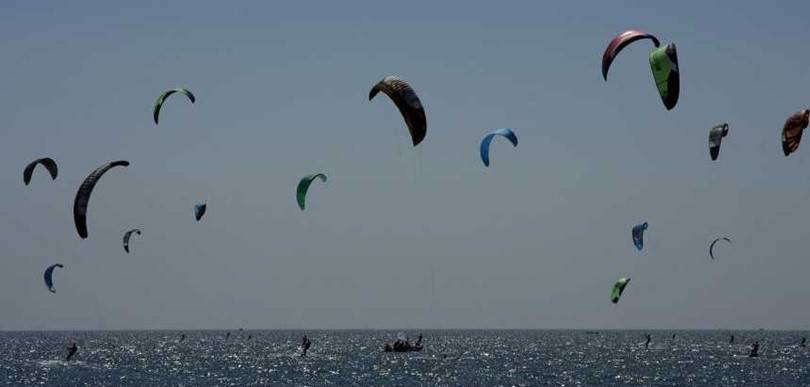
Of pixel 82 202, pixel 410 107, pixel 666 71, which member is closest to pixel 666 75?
pixel 666 71

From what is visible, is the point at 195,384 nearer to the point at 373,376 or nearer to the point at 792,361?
the point at 373,376

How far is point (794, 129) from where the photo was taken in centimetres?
3077

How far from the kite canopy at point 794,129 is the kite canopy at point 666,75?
6.59 meters

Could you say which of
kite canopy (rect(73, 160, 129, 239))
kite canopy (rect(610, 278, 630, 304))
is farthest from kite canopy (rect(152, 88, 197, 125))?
kite canopy (rect(610, 278, 630, 304))

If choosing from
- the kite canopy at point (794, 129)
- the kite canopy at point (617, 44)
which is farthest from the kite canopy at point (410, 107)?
the kite canopy at point (794, 129)

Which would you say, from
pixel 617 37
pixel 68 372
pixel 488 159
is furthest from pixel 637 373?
pixel 617 37

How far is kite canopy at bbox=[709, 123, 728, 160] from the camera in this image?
30.9 meters

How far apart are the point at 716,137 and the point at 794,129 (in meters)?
1.90

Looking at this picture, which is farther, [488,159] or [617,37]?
[488,159]

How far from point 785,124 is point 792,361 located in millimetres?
68342

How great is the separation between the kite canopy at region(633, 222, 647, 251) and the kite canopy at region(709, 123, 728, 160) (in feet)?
30.2

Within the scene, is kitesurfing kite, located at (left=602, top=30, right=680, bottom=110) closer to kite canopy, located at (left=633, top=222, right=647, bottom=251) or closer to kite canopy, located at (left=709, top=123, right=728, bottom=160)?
kite canopy, located at (left=709, top=123, right=728, bottom=160)

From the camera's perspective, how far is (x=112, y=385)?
6038 cm

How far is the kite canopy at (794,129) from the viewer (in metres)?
30.5
